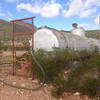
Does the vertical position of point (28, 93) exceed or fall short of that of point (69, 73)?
it falls short

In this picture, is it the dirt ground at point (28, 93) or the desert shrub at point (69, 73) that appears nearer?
the desert shrub at point (69, 73)

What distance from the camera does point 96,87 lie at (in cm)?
347

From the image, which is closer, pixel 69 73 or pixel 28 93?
pixel 28 93

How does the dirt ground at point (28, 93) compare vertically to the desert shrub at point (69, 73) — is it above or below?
below

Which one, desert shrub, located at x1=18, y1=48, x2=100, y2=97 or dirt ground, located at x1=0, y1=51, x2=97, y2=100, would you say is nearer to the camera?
desert shrub, located at x1=18, y1=48, x2=100, y2=97

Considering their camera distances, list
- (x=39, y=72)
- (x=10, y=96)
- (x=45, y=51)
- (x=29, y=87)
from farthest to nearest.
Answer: (x=45, y=51), (x=39, y=72), (x=29, y=87), (x=10, y=96)

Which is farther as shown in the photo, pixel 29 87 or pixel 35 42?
pixel 35 42

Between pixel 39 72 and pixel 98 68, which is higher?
pixel 98 68

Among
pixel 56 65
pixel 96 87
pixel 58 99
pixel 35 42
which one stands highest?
pixel 35 42

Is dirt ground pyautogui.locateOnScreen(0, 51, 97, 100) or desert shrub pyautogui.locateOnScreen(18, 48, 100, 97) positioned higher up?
desert shrub pyautogui.locateOnScreen(18, 48, 100, 97)

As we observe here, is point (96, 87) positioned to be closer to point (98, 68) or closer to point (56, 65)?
point (98, 68)

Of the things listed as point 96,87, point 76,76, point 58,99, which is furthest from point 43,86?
point 96,87

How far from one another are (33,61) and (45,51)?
2.19 feet

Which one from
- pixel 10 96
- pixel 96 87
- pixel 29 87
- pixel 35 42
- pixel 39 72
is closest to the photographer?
pixel 96 87
